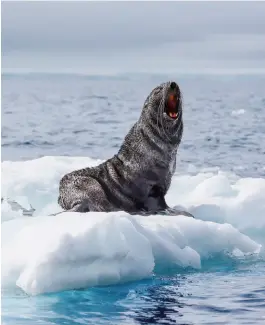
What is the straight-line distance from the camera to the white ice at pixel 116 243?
21.7 feet

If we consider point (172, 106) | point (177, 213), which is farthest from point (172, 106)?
point (177, 213)

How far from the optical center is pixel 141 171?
28.8 feet

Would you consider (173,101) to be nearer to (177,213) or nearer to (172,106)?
(172,106)

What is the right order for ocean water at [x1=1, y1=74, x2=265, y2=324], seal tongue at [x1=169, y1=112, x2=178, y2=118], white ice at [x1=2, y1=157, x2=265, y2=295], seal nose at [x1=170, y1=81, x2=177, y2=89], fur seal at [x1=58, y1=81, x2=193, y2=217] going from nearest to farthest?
ocean water at [x1=1, y1=74, x2=265, y2=324] → white ice at [x1=2, y1=157, x2=265, y2=295] → seal nose at [x1=170, y1=81, x2=177, y2=89] → fur seal at [x1=58, y1=81, x2=193, y2=217] → seal tongue at [x1=169, y1=112, x2=178, y2=118]

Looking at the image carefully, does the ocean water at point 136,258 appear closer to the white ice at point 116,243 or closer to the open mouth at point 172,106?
the white ice at point 116,243

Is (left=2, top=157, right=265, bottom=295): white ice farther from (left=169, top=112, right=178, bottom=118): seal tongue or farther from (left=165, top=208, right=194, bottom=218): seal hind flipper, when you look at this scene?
(left=169, top=112, right=178, bottom=118): seal tongue

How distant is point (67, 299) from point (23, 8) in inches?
155

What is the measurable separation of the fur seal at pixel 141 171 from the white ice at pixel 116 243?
0.42m

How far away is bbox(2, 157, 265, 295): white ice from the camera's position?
21.7 ft

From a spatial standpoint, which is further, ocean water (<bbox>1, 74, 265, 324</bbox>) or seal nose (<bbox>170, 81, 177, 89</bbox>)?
seal nose (<bbox>170, 81, 177, 89</bbox>)

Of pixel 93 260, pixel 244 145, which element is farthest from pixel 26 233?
pixel 244 145

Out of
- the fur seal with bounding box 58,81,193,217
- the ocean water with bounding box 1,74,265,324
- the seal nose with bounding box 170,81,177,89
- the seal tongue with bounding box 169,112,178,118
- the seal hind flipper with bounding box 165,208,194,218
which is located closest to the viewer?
the ocean water with bounding box 1,74,265,324

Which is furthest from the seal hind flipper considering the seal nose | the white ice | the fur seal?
the seal nose

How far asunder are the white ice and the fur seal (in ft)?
1.37
